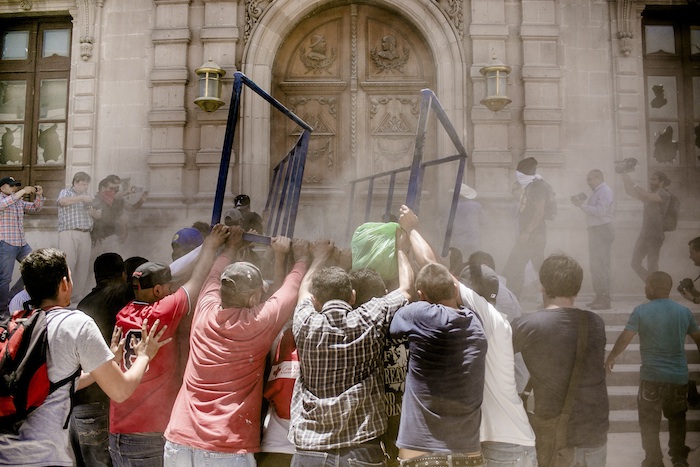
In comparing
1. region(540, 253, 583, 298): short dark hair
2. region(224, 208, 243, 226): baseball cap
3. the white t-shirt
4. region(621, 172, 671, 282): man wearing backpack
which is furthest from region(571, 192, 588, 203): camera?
the white t-shirt

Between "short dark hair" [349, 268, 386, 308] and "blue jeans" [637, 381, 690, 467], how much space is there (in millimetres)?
2838

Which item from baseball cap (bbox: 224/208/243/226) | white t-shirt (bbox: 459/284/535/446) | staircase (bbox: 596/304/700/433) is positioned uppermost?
baseball cap (bbox: 224/208/243/226)

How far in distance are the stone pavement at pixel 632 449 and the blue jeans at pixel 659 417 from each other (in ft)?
0.74

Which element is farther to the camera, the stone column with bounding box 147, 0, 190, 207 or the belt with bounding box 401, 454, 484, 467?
the stone column with bounding box 147, 0, 190, 207

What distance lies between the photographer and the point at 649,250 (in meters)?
Result: 7.29

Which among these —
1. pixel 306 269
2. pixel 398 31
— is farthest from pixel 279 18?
pixel 306 269

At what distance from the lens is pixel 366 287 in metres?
2.97

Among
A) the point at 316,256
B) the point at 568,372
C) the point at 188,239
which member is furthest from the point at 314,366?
the point at 188,239

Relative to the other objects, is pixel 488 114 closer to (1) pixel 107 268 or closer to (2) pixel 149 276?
(1) pixel 107 268

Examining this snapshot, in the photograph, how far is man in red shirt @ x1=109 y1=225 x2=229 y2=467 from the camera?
114 inches

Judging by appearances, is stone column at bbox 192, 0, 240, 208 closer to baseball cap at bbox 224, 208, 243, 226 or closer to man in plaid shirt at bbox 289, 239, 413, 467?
baseball cap at bbox 224, 208, 243, 226

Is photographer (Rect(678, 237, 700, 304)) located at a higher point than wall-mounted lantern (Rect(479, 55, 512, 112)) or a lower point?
lower

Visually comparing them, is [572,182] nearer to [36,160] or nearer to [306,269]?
[306,269]

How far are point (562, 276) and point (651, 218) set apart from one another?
513 cm
